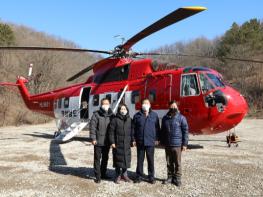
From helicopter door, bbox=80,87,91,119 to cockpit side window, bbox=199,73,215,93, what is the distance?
17.0 ft

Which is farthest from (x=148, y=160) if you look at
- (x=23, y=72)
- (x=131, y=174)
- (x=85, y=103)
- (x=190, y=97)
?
(x=23, y=72)

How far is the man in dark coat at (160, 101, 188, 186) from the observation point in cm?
652

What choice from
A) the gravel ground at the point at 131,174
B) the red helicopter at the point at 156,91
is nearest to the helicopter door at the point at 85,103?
the red helicopter at the point at 156,91

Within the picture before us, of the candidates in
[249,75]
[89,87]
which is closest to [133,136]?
[89,87]

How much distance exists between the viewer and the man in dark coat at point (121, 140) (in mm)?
6730

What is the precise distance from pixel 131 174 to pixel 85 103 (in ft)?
22.9

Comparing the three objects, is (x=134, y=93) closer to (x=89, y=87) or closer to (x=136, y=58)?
(x=136, y=58)

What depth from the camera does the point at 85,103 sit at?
14.1 metres

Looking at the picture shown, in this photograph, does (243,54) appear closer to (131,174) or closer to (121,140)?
(131,174)

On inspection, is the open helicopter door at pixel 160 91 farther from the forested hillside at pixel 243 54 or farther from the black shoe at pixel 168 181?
the forested hillside at pixel 243 54

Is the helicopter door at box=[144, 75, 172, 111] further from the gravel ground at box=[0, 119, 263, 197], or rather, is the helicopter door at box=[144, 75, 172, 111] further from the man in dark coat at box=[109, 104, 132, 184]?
the man in dark coat at box=[109, 104, 132, 184]

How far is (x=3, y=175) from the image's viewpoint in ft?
24.7

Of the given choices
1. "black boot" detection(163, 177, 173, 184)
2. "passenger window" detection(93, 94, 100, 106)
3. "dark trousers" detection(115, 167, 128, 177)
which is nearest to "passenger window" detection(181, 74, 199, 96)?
"passenger window" detection(93, 94, 100, 106)

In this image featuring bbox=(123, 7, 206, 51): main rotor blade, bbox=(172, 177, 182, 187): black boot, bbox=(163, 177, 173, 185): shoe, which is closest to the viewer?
bbox=(172, 177, 182, 187): black boot
